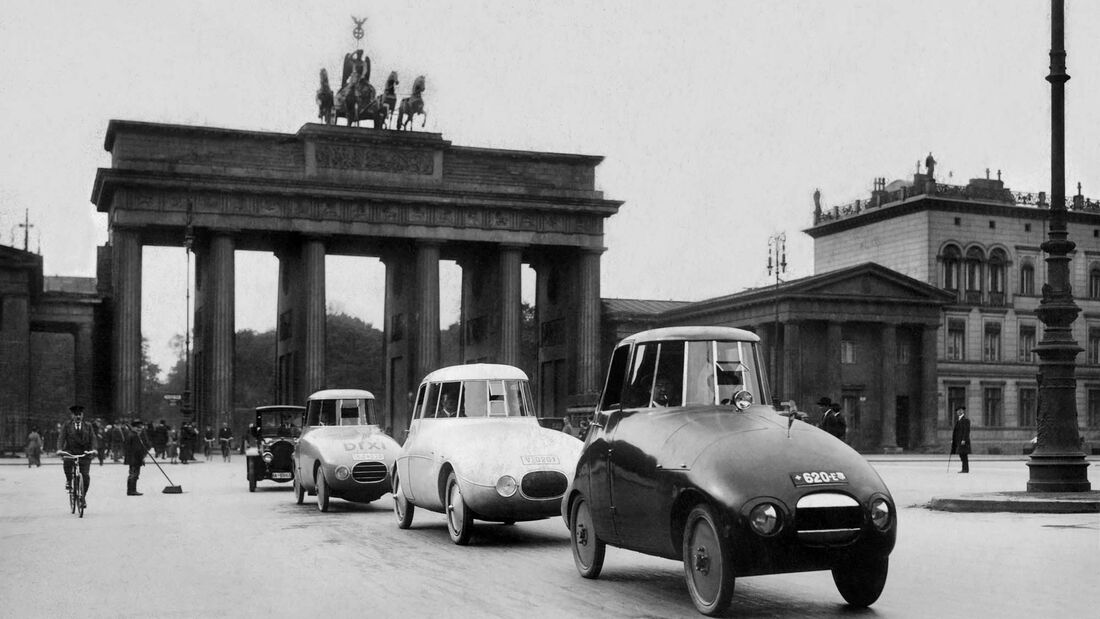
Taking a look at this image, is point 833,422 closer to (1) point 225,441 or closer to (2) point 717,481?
(2) point 717,481

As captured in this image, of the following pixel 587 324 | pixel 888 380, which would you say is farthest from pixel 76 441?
pixel 888 380

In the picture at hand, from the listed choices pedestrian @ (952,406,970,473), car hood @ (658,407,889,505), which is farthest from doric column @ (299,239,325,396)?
car hood @ (658,407,889,505)

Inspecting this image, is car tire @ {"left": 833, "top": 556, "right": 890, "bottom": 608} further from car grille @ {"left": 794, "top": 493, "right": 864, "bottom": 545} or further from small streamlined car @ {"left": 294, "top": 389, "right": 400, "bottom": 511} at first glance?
small streamlined car @ {"left": 294, "top": 389, "right": 400, "bottom": 511}

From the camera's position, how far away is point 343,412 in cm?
2309

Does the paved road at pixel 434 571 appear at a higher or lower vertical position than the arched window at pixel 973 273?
lower

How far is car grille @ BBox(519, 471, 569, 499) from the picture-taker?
50.2 ft

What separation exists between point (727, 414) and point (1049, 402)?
12.0 meters

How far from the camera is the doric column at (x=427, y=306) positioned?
6550cm

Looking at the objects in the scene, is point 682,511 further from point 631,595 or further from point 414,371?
point 414,371

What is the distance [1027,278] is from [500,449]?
231ft

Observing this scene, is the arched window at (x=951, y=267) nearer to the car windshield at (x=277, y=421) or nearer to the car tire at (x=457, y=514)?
the car windshield at (x=277, y=421)

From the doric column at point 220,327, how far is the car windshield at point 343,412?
38.2 meters

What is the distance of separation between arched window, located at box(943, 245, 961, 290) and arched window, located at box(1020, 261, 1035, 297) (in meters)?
5.21

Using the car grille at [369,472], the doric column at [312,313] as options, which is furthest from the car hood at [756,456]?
the doric column at [312,313]
